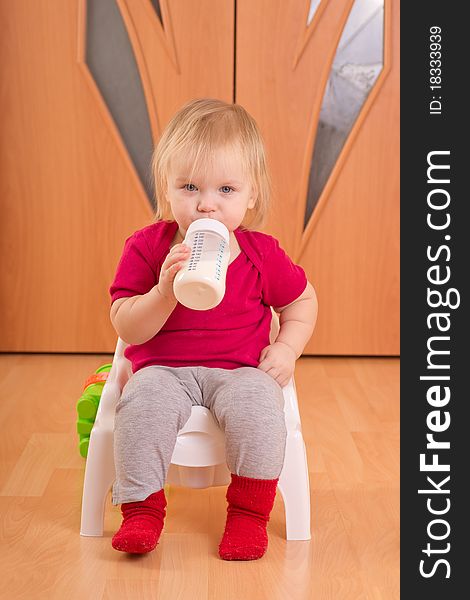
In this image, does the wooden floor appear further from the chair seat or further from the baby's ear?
the baby's ear

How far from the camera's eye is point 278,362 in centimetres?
151

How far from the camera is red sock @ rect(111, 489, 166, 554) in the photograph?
4.42 feet

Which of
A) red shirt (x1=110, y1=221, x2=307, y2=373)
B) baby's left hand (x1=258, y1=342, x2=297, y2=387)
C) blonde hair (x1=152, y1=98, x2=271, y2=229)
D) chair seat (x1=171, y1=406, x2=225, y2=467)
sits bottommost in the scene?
chair seat (x1=171, y1=406, x2=225, y2=467)

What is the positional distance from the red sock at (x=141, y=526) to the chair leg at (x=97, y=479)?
69mm

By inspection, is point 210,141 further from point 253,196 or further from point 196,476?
point 196,476

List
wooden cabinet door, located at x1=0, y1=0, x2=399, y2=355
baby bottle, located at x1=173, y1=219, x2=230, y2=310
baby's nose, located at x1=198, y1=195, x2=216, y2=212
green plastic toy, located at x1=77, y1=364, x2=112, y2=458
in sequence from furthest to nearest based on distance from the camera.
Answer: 1. wooden cabinet door, located at x1=0, y1=0, x2=399, y2=355
2. green plastic toy, located at x1=77, y1=364, x2=112, y2=458
3. baby's nose, located at x1=198, y1=195, x2=216, y2=212
4. baby bottle, located at x1=173, y1=219, x2=230, y2=310

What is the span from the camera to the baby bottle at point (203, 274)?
4.29 ft

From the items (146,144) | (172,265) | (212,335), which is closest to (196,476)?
(212,335)

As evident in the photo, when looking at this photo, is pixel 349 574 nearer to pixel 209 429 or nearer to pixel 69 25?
pixel 209 429

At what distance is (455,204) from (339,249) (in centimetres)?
112

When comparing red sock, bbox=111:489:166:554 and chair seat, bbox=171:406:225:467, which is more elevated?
chair seat, bbox=171:406:225:467

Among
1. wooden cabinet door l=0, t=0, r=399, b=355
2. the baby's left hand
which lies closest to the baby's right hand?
the baby's left hand

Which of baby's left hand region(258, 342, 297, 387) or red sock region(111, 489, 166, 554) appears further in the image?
baby's left hand region(258, 342, 297, 387)

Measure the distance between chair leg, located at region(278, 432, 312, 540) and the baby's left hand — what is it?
0.32 ft
